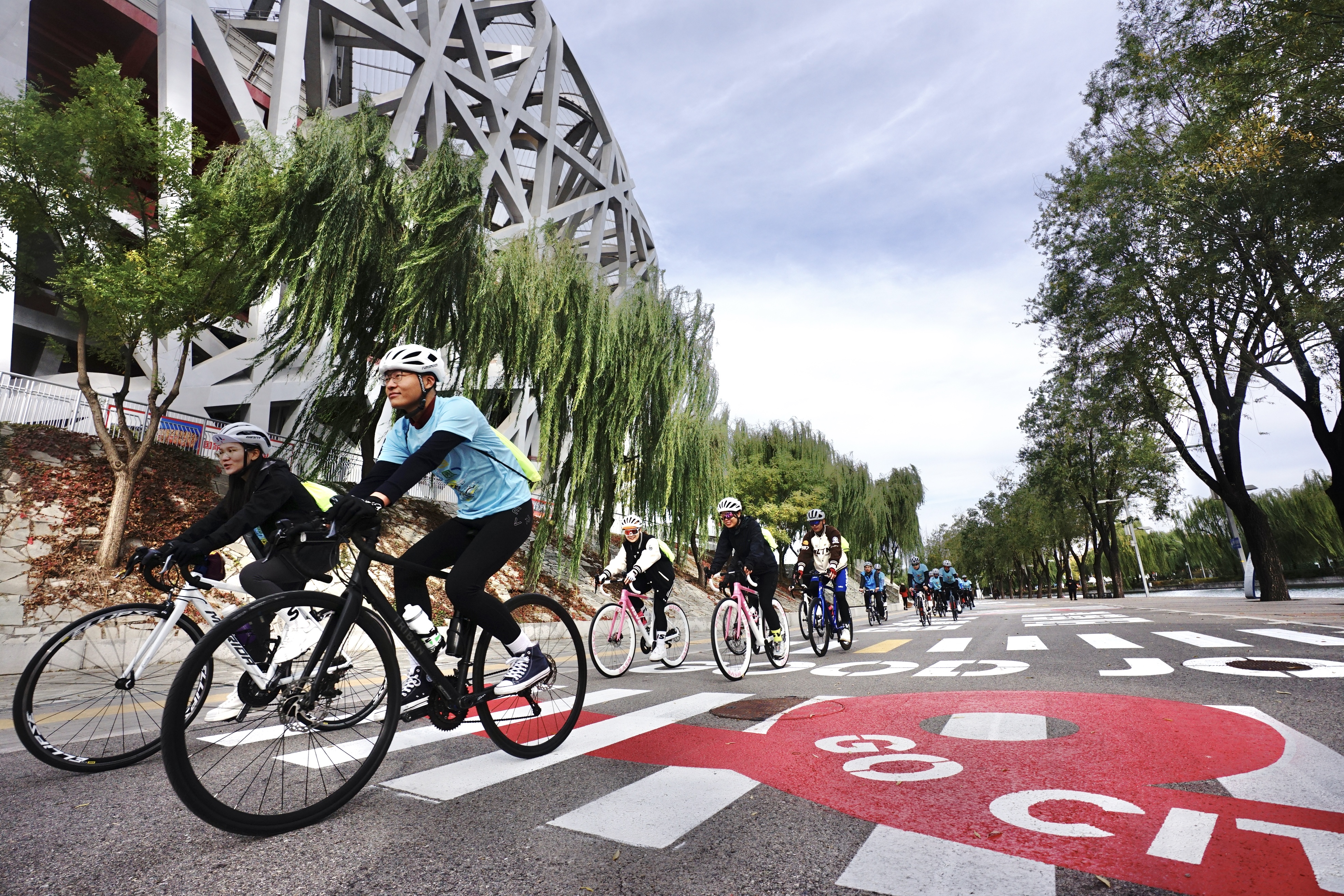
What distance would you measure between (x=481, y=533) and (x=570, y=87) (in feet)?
177

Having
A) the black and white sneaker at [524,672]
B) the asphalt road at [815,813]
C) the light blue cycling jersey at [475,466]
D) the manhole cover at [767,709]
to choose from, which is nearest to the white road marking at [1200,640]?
the asphalt road at [815,813]

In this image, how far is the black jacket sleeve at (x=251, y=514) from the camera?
12.4 ft

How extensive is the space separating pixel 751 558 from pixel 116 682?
5647mm

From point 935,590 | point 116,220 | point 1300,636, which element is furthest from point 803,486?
point 116,220

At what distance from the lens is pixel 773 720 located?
15.3 ft

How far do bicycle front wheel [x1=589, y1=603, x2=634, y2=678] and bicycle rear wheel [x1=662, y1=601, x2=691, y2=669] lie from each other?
479 millimetres

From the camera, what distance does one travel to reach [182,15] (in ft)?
70.5

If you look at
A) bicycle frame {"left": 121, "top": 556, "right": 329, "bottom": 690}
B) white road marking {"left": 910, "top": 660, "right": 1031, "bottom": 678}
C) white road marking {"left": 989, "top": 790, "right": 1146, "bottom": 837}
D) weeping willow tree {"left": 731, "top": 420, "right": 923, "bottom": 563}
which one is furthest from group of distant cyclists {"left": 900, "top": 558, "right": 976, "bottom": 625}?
bicycle frame {"left": 121, "top": 556, "right": 329, "bottom": 690}

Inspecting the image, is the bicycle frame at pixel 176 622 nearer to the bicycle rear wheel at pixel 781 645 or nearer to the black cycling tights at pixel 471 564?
the black cycling tights at pixel 471 564

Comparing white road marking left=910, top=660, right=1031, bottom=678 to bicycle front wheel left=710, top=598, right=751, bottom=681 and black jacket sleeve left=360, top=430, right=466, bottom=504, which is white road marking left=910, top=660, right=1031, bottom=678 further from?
black jacket sleeve left=360, top=430, right=466, bottom=504

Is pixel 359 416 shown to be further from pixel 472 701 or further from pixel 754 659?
pixel 472 701

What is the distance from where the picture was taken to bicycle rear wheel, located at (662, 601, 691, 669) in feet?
26.6

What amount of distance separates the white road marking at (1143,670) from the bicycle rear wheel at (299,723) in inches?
237

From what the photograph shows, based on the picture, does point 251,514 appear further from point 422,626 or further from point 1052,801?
point 1052,801
